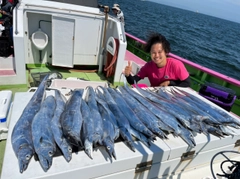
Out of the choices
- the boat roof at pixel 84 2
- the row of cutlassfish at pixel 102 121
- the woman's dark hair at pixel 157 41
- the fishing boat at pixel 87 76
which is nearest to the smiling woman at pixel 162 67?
the woman's dark hair at pixel 157 41

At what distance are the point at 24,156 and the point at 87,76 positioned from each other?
4518 millimetres

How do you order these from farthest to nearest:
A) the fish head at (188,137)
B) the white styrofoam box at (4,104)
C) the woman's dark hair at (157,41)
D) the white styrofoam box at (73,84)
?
the woman's dark hair at (157,41)
the white styrofoam box at (73,84)
the white styrofoam box at (4,104)
the fish head at (188,137)

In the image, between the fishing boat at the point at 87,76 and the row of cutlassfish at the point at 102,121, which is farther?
the fishing boat at the point at 87,76

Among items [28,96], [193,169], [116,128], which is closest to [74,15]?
[28,96]

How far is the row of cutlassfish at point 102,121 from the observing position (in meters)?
1.49

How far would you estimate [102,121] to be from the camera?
5.94ft

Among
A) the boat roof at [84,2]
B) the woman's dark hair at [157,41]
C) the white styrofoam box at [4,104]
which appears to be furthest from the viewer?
the boat roof at [84,2]

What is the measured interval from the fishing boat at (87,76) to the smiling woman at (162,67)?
1.00 feet

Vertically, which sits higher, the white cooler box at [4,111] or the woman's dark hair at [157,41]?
the woman's dark hair at [157,41]

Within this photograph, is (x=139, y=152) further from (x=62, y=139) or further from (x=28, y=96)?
(x=28, y=96)

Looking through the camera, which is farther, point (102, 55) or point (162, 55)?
point (102, 55)

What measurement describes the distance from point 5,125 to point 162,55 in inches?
97.7

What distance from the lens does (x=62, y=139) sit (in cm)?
154

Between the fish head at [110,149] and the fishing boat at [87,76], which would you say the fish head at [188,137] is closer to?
the fishing boat at [87,76]
